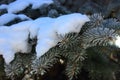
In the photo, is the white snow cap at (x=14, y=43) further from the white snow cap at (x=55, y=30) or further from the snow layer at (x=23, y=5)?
the snow layer at (x=23, y=5)

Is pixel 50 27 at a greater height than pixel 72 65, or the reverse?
pixel 50 27

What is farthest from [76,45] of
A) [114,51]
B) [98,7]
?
[98,7]

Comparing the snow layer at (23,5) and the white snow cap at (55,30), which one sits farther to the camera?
the snow layer at (23,5)

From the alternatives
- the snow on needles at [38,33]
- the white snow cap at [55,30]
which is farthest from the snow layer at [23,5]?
the white snow cap at [55,30]

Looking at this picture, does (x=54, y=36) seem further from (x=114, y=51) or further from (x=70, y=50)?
(x=114, y=51)

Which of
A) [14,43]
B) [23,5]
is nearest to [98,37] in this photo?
[14,43]

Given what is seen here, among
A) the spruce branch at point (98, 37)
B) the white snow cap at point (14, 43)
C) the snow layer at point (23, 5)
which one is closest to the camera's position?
the spruce branch at point (98, 37)

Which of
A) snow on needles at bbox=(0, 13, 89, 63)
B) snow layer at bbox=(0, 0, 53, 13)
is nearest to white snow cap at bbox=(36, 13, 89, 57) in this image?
snow on needles at bbox=(0, 13, 89, 63)

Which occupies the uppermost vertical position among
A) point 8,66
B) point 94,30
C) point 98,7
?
point 98,7

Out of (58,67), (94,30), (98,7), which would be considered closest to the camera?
(94,30)
